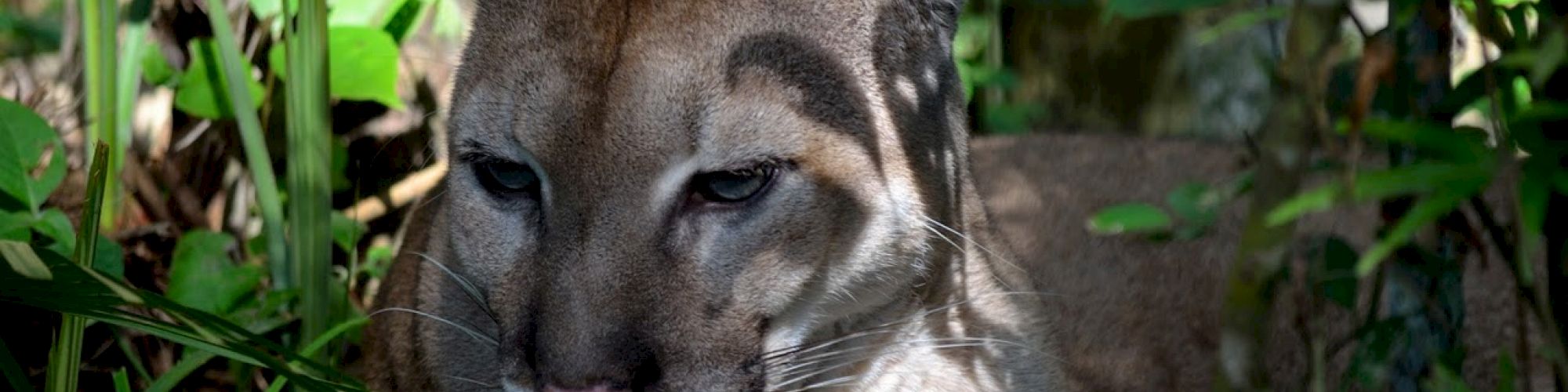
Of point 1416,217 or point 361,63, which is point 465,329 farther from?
point 1416,217

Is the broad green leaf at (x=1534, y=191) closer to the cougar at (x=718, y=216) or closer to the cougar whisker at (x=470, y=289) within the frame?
the cougar at (x=718, y=216)

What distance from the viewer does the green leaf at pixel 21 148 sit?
3.27 metres

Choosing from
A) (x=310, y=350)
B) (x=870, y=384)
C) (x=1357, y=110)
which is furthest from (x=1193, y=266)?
(x=1357, y=110)

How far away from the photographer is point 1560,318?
7.63 feet

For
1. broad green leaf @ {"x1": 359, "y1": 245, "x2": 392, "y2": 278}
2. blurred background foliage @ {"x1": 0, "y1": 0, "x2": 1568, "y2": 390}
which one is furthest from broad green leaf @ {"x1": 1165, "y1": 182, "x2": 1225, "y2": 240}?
broad green leaf @ {"x1": 359, "y1": 245, "x2": 392, "y2": 278}

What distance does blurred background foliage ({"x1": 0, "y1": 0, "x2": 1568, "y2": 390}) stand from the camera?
1.91m

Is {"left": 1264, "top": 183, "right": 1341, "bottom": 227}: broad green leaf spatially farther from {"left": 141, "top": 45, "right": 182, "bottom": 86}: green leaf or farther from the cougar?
{"left": 141, "top": 45, "right": 182, "bottom": 86}: green leaf

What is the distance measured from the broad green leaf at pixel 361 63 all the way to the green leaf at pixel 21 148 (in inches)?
22.2

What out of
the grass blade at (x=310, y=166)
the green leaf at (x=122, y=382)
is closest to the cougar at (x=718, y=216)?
the grass blade at (x=310, y=166)

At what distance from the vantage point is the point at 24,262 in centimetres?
238

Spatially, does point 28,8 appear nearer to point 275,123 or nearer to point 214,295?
point 275,123

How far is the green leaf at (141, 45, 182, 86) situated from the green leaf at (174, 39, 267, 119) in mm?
34

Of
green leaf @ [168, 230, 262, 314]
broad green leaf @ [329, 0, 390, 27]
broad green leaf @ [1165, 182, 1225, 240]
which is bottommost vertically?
green leaf @ [168, 230, 262, 314]

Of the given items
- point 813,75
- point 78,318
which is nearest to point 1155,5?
point 813,75
